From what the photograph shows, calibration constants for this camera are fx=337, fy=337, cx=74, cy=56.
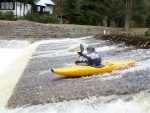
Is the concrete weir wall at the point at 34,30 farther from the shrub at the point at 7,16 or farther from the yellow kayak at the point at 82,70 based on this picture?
the yellow kayak at the point at 82,70

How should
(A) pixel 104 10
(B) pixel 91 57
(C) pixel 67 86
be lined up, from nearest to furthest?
(C) pixel 67 86 < (B) pixel 91 57 < (A) pixel 104 10

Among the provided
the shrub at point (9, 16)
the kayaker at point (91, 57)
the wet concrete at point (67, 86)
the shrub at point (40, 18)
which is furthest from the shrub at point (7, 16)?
the kayaker at point (91, 57)

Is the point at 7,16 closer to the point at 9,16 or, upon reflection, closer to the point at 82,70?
the point at 9,16

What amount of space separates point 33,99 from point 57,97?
2.44 ft

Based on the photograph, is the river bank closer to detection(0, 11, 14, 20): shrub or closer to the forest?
detection(0, 11, 14, 20): shrub

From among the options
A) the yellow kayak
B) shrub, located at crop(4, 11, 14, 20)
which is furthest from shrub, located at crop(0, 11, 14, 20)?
the yellow kayak

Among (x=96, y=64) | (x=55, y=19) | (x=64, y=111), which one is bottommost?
(x=64, y=111)

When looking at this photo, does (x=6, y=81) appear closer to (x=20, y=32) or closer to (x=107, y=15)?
(x=20, y=32)

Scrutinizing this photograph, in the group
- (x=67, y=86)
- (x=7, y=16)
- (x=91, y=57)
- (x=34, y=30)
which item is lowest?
(x=67, y=86)

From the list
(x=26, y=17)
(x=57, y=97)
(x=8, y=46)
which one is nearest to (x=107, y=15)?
(x=26, y=17)

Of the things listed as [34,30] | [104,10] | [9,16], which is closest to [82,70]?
[34,30]

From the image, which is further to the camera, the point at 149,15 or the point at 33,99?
the point at 149,15

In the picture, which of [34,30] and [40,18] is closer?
[34,30]

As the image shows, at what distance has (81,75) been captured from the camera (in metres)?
12.6
